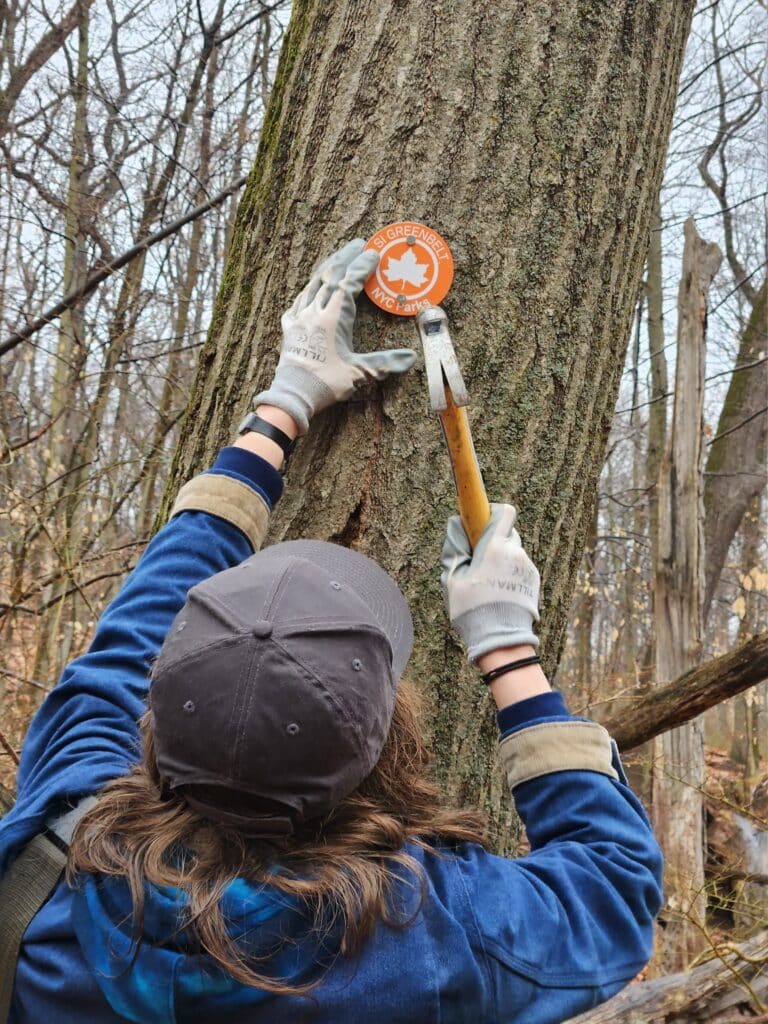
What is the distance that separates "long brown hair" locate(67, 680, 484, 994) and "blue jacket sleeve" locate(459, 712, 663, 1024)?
10cm

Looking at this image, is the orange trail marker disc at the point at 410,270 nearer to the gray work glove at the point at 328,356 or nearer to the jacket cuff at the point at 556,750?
the gray work glove at the point at 328,356

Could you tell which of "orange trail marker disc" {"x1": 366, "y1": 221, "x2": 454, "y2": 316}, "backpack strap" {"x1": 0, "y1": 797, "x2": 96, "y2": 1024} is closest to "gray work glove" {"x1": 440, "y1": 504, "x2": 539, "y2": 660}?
"orange trail marker disc" {"x1": 366, "y1": 221, "x2": 454, "y2": 316}

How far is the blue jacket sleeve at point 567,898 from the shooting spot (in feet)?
3.60

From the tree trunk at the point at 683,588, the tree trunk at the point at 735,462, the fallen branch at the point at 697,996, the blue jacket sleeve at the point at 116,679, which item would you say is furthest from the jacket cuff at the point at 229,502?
the tree trunk at the point at 735,462

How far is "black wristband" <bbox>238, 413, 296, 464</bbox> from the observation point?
5.71 feet

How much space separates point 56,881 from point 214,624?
1.41ft

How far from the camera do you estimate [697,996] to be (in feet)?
12.4

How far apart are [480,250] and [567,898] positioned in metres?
1.23

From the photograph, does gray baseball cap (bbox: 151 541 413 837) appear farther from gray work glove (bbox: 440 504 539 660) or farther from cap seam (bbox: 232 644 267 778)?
gray work glove (bbox: 440 504 539 660)

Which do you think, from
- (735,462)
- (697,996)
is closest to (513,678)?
(697,996)

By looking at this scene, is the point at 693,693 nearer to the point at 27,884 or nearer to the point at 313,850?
the point at 313,850

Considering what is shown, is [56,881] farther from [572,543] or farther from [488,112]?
[488,112]

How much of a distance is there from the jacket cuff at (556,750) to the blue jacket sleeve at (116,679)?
0.62m

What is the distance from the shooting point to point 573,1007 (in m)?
1.13
